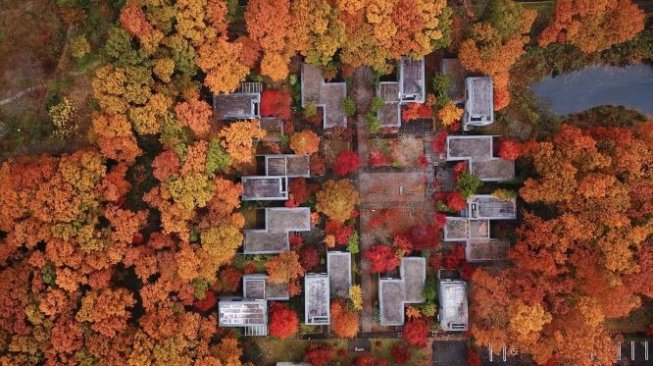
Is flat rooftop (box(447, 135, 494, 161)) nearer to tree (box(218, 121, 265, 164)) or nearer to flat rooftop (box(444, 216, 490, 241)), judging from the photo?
flat rooftop (box(444, 216, 490, 241))

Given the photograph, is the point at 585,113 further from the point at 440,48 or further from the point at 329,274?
the point at 329,274

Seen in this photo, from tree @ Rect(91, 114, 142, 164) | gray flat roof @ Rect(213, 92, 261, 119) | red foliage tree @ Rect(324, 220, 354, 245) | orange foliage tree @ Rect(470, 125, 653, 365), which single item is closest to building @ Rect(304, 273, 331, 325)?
red foliage tree @ Rect(324, 220, 354, 245)

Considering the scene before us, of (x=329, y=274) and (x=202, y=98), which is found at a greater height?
(x=202, y=98)

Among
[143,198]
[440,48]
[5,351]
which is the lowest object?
[5,351]

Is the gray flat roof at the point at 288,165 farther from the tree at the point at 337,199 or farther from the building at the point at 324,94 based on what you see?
the building at the point at 324,94

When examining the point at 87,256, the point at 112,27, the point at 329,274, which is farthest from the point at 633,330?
the point at 112,27

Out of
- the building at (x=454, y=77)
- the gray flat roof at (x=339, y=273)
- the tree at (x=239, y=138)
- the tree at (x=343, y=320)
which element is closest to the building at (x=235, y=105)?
the tree at (x=239, y=138)

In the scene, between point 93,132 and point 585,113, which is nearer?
point 93,132
